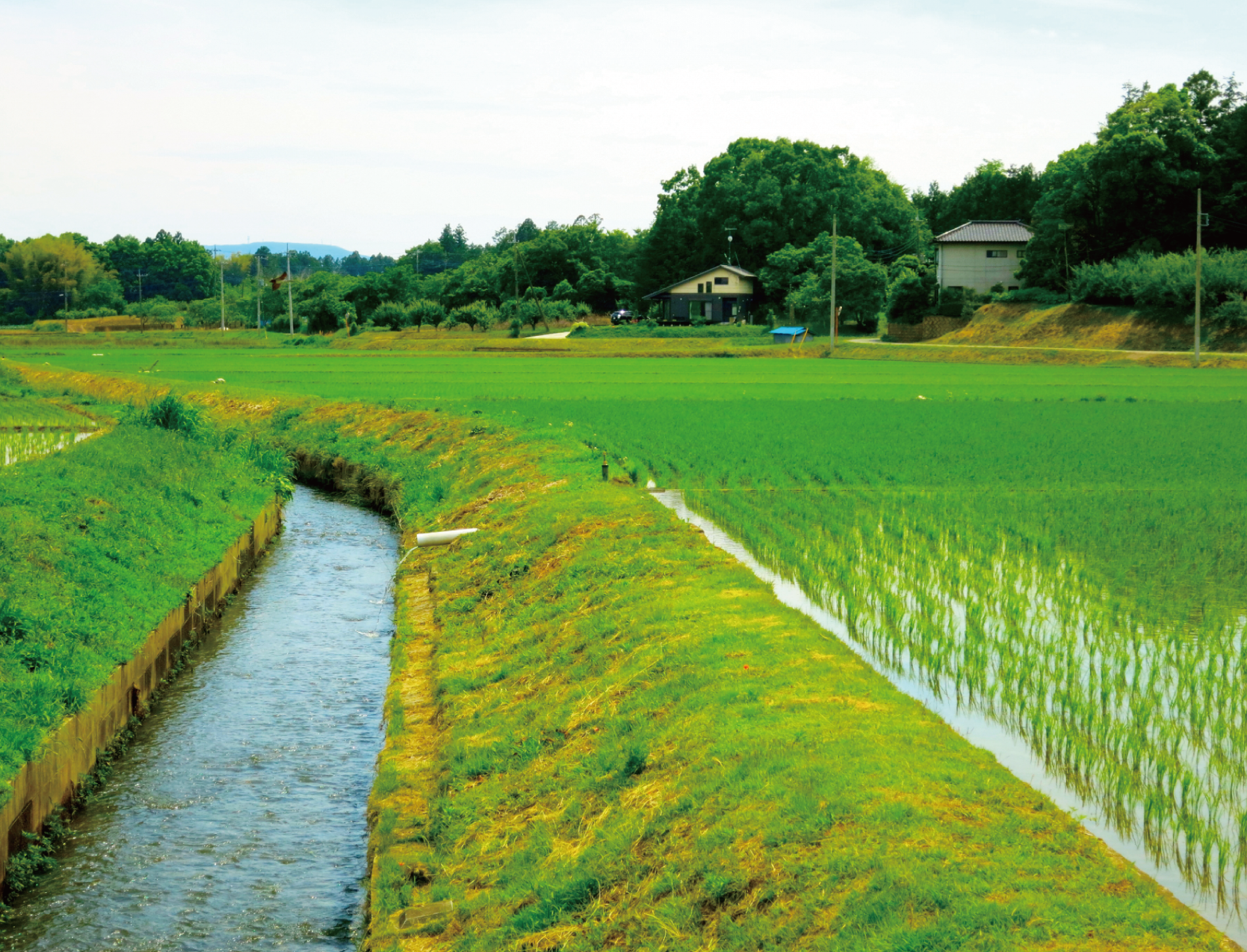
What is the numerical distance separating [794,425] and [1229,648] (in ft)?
52.3

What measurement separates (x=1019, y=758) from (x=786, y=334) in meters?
66.0

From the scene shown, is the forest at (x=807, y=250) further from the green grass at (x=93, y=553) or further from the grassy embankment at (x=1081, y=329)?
the green grass at (x=93, y=553)

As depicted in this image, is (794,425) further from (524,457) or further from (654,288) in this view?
(654,288)

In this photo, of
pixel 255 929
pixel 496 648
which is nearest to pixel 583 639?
pixel 496 648

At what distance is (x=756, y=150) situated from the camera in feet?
321

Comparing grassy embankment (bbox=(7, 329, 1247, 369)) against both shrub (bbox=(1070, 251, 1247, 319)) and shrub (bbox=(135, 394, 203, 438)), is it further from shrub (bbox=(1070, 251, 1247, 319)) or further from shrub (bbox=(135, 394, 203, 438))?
shrub (bbox=(135, 394, 203, 438))

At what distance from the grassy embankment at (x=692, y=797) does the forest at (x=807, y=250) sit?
5241 cm

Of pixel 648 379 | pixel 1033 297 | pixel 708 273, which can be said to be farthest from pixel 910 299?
pixel 648 379

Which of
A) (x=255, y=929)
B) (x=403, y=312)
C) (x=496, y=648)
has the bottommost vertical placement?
(x=255, y=929)

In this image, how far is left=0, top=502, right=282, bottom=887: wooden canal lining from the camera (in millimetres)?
6699

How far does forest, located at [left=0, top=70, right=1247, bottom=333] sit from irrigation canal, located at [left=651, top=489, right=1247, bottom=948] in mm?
51487

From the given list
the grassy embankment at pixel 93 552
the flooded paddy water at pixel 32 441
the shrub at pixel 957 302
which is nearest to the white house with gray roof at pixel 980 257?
the shrub at pixel 957 302

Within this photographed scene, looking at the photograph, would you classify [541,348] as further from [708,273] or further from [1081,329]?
[1081,329]

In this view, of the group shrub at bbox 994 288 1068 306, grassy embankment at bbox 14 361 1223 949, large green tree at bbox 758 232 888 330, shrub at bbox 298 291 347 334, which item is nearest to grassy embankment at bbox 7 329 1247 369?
shrub at bbox 298 291 347 334
